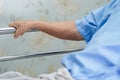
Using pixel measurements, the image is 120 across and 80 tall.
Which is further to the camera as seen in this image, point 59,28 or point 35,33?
point 35,33

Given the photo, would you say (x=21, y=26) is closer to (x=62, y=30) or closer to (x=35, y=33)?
(x=62, y=30)

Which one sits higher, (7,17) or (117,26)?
(117,26)

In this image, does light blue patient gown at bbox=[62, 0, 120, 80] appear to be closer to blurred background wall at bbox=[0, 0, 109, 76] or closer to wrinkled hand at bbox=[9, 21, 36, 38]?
wrinkled hand at bbox=[9, 21, 36, 38]

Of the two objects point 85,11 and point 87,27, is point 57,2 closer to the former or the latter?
point 85,11

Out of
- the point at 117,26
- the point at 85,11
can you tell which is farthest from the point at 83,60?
the point at 85,11

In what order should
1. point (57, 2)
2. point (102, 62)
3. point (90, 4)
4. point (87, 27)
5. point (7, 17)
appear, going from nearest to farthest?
point (102, 62), point (87, 27), point (7, 17), point (57, 2), point (90, 4)

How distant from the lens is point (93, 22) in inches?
43.1

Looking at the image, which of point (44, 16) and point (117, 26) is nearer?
point (117, 26)

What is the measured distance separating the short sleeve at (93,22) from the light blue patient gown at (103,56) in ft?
0.05

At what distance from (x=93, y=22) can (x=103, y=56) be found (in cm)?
25

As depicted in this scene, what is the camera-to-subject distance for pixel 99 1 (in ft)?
5.24

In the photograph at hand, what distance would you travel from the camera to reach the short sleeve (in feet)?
3.42

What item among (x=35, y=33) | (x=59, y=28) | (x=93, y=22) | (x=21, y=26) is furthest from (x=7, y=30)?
(x=35, y=33)

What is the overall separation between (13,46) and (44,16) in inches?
9.5
